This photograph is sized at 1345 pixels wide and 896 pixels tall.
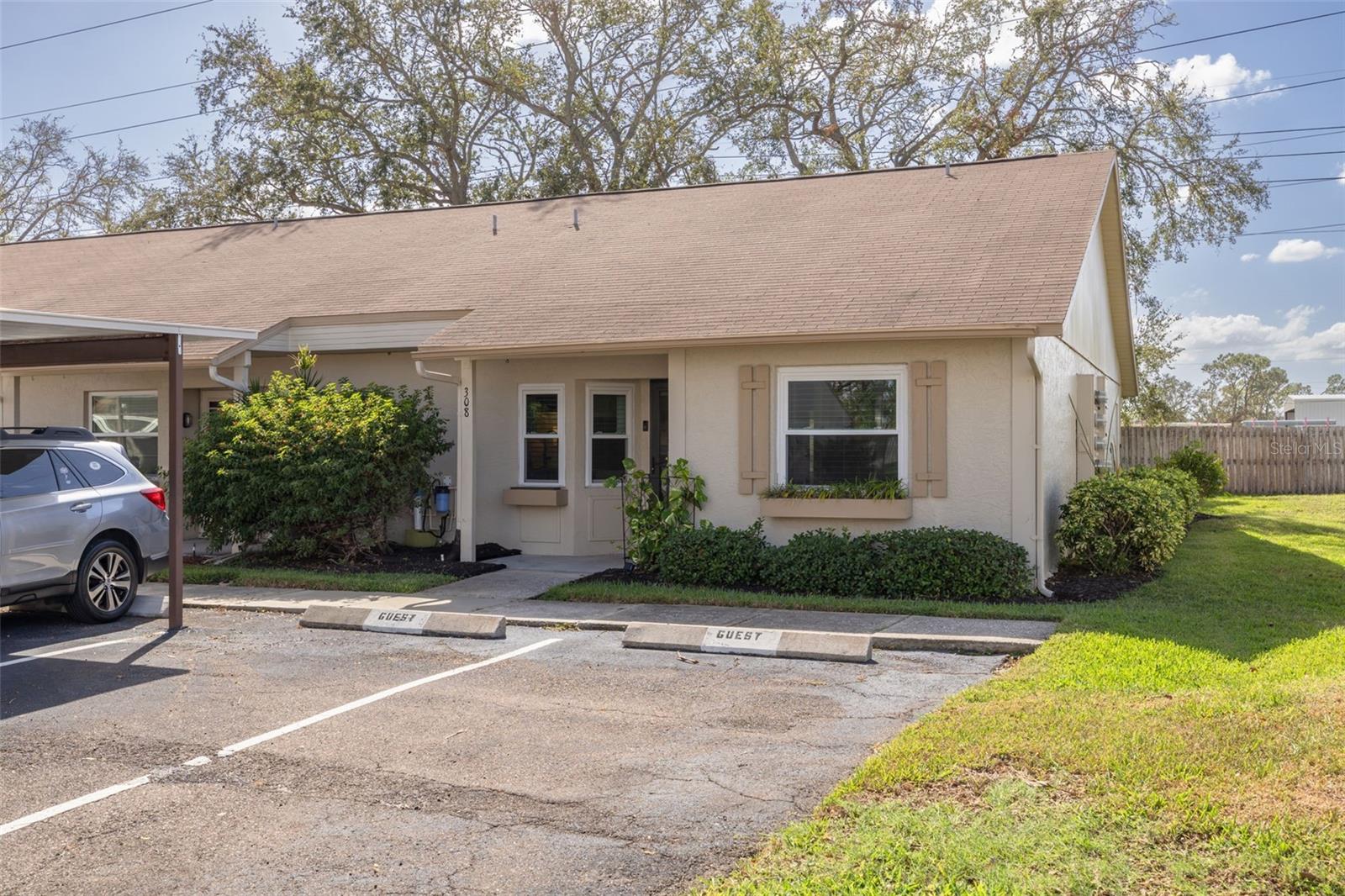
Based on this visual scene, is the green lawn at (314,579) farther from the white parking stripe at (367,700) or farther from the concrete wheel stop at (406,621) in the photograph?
the white parking stripe at (367,700)

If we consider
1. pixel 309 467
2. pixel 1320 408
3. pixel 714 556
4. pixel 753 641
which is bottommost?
pixel 753 641

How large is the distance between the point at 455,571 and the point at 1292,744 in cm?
933

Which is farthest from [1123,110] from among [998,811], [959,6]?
[998,811]

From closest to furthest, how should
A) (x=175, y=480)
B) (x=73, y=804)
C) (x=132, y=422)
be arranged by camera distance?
(x=73, y=804) < (x=175, y=480) < (x=132, y=422)

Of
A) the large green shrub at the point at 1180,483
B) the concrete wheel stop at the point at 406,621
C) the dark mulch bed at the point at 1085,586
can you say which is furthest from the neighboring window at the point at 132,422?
the large green shrub at the point at 1180,483

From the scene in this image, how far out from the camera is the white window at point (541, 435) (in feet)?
48.3

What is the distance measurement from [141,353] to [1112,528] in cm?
980

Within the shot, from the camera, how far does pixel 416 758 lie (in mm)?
5977

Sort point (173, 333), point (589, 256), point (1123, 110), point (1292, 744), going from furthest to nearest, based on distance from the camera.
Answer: point (1123, 110), point (589, 256), point (173, 333), point (1292, 744)

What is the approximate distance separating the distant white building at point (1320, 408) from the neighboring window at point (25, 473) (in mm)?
45032

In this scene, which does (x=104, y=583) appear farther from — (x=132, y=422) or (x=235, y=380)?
(x=132, y=422)

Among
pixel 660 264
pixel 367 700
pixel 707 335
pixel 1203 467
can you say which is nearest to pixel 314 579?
pixel 707 335

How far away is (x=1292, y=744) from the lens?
5.61 metres

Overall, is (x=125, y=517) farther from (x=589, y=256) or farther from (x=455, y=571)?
(x=589, y=256)
